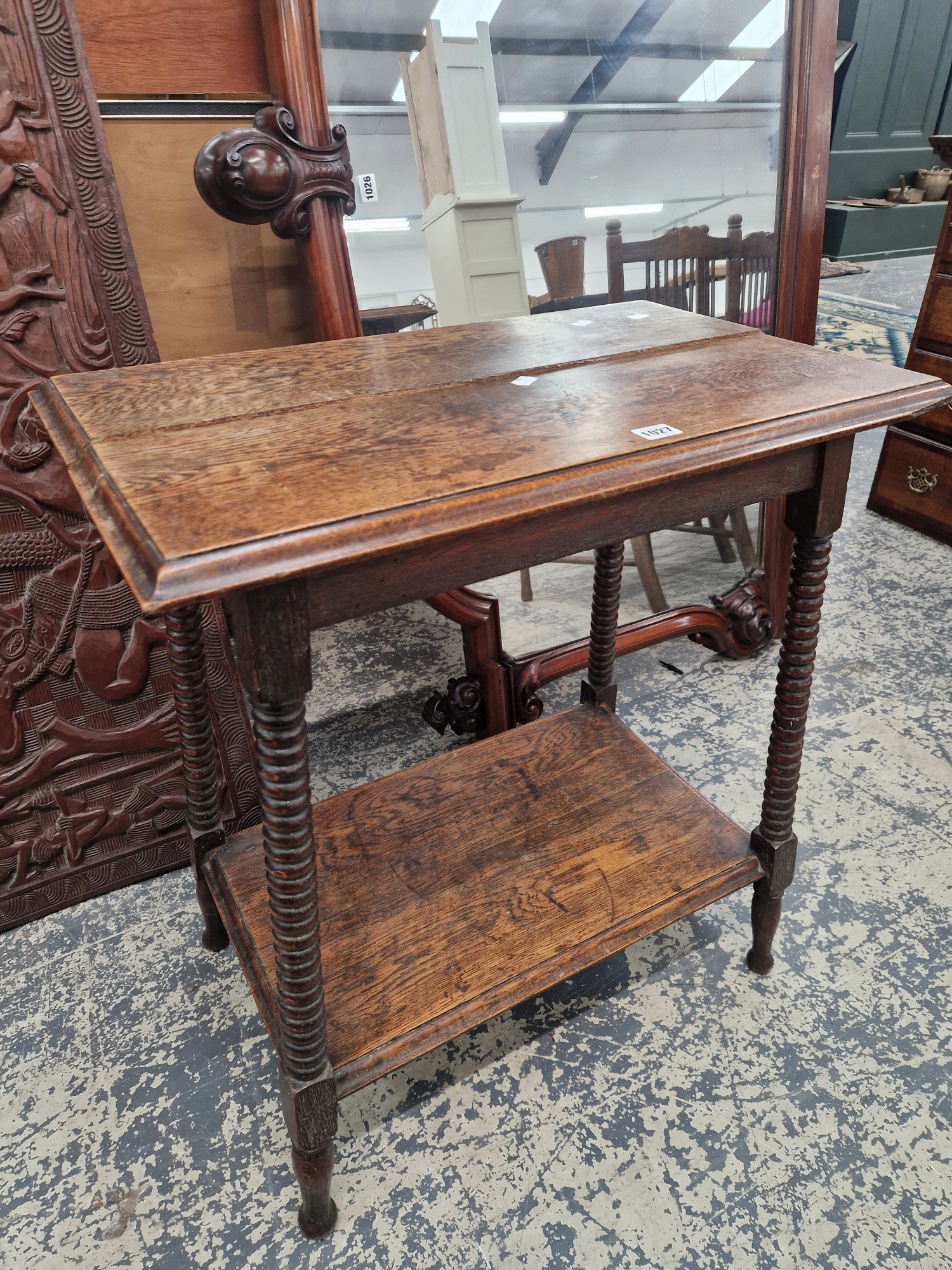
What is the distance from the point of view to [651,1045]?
4.36 ft

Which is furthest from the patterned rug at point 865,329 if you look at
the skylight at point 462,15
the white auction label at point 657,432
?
the white auction label at point 657,432

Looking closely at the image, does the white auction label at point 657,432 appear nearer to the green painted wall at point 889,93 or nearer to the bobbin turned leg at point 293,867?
the bobbin turned leg at point 293,867

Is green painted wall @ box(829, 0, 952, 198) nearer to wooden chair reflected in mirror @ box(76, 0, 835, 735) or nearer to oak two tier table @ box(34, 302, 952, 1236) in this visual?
wooden chair reflected in mirror @ box(76, 0, 835, 735)

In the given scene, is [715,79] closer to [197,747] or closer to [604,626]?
[604,626]

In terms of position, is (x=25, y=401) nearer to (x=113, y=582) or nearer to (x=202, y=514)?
(x=113, y=582)

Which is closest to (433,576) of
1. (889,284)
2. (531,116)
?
(531,116)

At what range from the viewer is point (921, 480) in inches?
115

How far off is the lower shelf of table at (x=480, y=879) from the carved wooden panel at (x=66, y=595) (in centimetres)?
34


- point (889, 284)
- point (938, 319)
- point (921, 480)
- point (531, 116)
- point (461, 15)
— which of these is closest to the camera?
point (461, 15)

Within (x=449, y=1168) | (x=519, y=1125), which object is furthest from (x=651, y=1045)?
(x=449, y=1168)

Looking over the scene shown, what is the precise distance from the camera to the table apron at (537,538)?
31.9 inches

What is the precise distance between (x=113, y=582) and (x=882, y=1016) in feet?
5.05

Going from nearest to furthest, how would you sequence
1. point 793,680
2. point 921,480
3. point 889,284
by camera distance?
point 793,680 < point 921,480 < point 889,284

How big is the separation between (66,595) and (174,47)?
3.41 feet
